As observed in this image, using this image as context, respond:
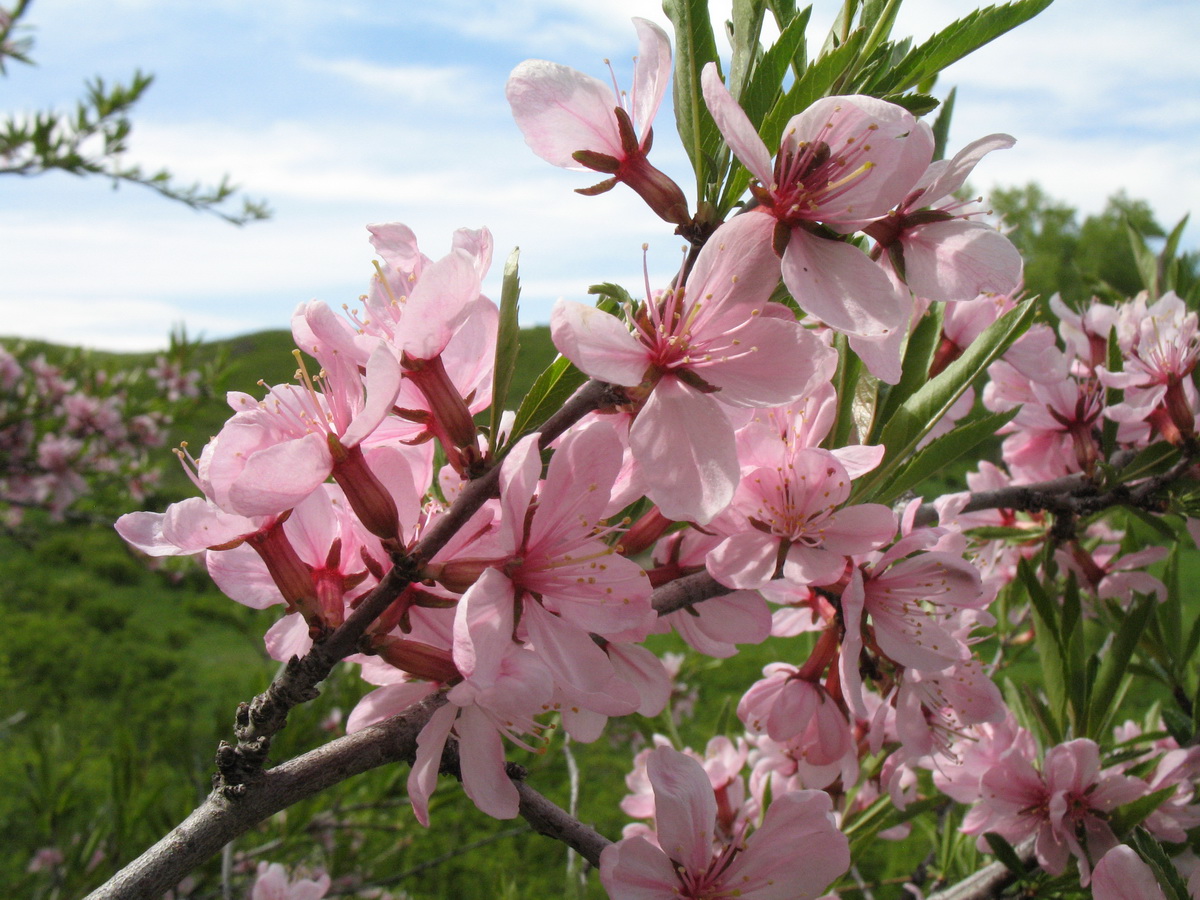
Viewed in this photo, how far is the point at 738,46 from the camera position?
76 cm

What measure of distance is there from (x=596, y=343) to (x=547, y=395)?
4.0 inches

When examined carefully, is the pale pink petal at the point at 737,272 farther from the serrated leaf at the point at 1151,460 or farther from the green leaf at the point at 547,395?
the serrated leaf at the point at 1151,460

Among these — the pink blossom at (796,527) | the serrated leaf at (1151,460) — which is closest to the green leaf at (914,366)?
the pink blossom at (796,527)

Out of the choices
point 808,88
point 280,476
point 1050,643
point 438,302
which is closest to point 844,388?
point 808,88

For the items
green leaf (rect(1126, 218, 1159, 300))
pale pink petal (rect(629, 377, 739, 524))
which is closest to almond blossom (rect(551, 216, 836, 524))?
pale pink petal (rect(629, 377, 739, 524))

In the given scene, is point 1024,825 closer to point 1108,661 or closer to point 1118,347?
point 1108,661

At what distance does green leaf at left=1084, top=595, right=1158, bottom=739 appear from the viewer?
1097 mm

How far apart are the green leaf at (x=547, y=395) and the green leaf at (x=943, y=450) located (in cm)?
34

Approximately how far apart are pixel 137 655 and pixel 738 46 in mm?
6307

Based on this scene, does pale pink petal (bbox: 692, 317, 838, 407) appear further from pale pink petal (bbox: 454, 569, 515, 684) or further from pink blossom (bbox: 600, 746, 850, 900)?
pink blossom (bbox: 600, 746, 850, 900)

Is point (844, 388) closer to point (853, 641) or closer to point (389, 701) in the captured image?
point (853, 641)

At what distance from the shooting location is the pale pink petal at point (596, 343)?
576 millimetres

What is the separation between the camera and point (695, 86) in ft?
2.35

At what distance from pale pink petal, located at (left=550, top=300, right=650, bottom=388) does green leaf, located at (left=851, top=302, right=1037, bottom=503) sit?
0.29 m
